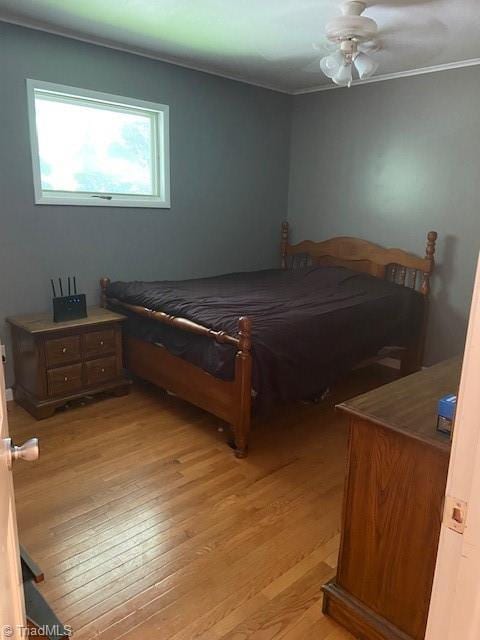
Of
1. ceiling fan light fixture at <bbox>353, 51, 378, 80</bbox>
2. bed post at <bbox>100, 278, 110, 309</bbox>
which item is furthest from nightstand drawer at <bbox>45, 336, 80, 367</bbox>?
ceiling fan light fixture at <bbox>353, 51, 378, 80</bbox>

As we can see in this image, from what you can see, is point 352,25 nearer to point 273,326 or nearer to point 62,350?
point 273,326

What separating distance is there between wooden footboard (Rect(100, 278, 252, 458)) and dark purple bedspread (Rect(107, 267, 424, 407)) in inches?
2.2

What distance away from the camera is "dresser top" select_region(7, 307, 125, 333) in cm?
287

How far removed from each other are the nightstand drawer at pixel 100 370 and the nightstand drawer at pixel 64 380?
0.21ft

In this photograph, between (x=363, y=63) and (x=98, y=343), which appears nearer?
(x=363, y=63)

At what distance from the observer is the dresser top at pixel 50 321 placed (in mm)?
2871

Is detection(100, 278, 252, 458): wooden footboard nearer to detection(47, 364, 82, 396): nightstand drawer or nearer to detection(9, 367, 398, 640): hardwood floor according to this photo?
detection(9, 367, 398, 640): hardwood floor

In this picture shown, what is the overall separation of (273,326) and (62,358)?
1405mm

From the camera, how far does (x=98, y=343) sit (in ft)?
10.3

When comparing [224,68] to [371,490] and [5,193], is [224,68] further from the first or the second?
[371,490]

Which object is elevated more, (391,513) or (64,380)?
(391,513)

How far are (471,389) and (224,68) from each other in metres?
3.79

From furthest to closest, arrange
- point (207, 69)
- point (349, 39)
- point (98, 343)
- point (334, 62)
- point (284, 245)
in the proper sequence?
point (284, 245)
point (207, 69)
point (98, 343)
point (334, 62)
point (349, 39)

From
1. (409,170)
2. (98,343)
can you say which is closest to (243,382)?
(98,343)
